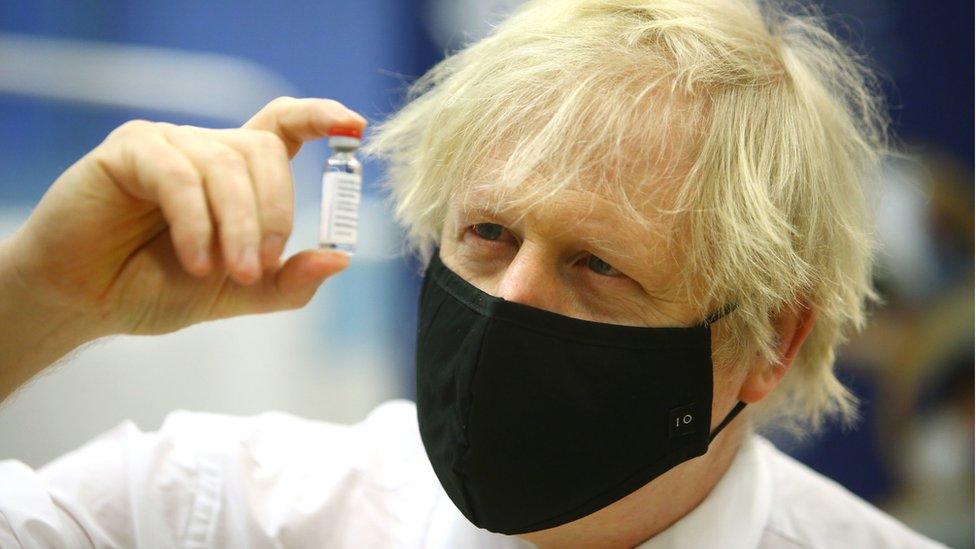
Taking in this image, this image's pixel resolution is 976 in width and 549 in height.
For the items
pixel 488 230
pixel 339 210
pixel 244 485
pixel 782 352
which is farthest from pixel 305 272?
pixel 782 352

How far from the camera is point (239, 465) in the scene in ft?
5.91

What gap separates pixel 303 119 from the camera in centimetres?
134

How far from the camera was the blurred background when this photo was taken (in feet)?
8.64

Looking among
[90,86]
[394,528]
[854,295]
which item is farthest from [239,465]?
[90,86]

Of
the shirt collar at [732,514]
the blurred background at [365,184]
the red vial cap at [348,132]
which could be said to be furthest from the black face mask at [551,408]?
the blurred background at [365,184]

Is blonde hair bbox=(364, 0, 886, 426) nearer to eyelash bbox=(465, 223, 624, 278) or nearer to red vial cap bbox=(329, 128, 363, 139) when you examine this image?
eyelash bbox=(465, 223, 624, 278)

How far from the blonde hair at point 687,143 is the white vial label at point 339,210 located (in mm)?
301

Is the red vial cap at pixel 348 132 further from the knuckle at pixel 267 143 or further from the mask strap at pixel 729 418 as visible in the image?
the mask strap at pixel 729 418

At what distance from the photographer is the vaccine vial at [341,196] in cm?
129

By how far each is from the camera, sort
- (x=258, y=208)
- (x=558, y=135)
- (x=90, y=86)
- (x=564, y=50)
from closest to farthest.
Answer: (x=258, y=208) < (x=558, y=135) < (x=564, y=50) < (x=90, y=86)

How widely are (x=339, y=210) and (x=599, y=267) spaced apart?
467 millimetres

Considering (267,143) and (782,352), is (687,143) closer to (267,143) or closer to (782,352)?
(782,352)

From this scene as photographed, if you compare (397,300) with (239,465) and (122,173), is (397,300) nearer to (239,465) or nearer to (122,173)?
(239,465)

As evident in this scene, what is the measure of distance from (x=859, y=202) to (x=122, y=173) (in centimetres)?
144
